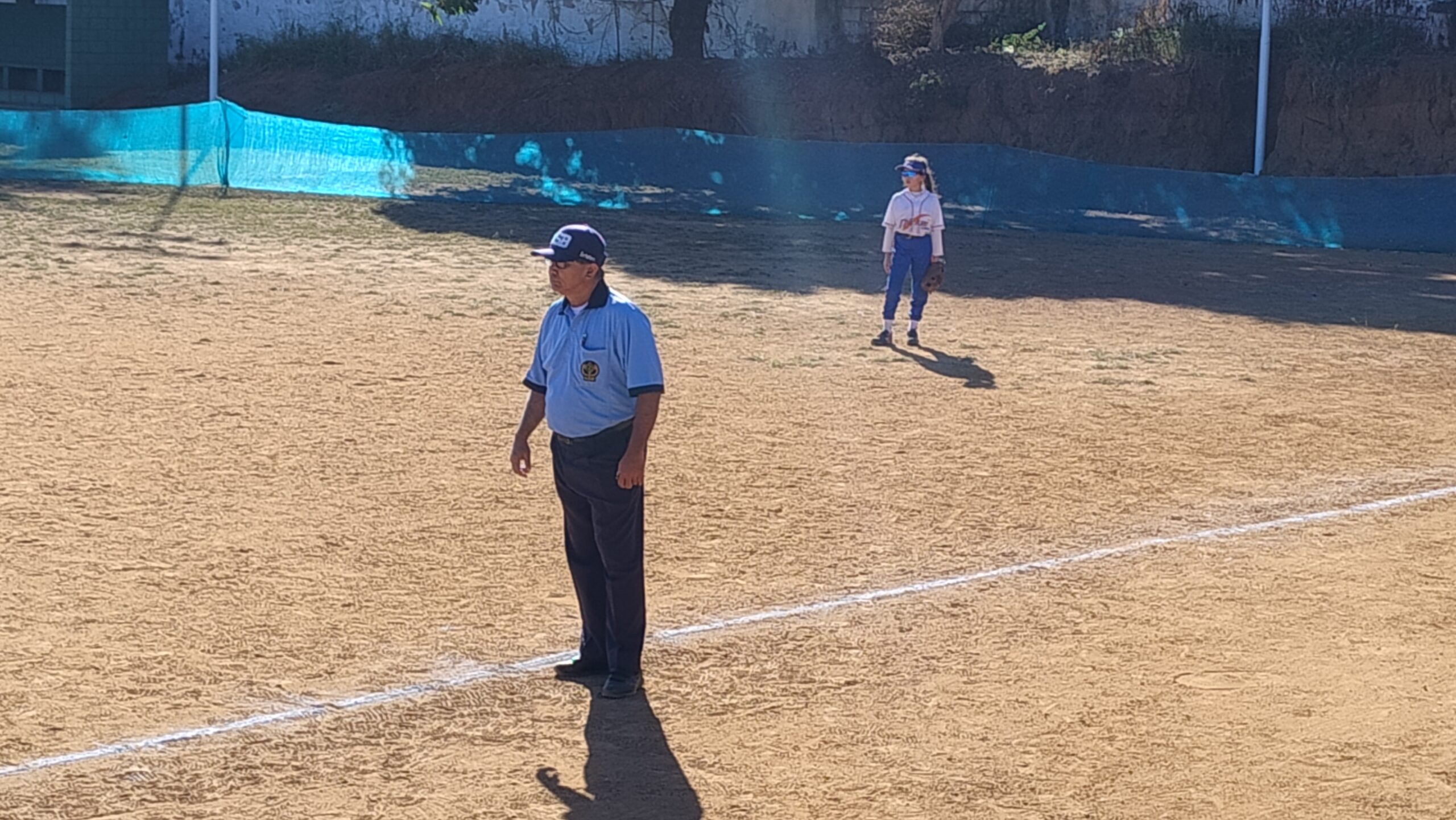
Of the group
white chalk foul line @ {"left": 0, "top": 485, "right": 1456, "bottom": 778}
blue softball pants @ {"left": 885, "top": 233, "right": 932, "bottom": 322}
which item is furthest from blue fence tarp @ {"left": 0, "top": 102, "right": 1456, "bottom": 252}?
white chalk foul line @ {"left": 0, "top": 485, "right": 1456, "bottom": 778}

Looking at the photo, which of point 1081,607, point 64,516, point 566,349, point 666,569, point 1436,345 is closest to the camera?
point 566,349

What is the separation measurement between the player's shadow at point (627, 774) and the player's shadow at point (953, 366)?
25.3ft

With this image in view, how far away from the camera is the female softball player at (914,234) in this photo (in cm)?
1559

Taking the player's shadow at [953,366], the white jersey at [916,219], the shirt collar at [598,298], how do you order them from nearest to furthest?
the shirt collar at [598,298]
the player's shadow at [953,366]
the white jersey at [916,219]

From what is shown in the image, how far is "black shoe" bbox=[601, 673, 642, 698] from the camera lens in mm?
6891

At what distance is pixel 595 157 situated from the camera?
1101 inches

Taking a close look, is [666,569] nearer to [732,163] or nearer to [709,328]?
[709,328]

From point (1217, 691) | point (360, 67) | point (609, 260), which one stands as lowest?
point (1217, 691)

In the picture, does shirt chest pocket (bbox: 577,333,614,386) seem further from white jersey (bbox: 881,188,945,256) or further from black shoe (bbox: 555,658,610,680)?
white jersey (bbox: 881,188,945,256)

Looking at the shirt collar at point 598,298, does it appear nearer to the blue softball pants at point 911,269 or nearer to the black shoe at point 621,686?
the black shoe at point 621,686

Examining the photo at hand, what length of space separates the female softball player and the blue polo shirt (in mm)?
8964

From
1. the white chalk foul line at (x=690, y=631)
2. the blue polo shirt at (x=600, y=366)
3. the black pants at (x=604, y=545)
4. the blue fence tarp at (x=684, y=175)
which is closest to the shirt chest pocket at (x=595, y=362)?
the blue polo shirt at (x=600, y=366)

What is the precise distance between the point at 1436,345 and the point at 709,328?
7.04 meters

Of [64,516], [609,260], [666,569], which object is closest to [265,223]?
[609,260]
